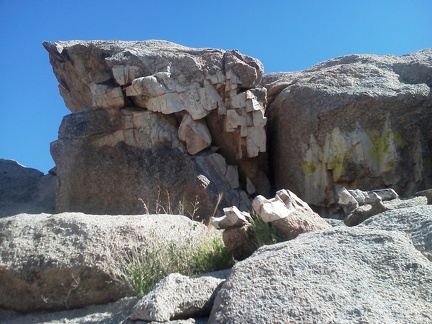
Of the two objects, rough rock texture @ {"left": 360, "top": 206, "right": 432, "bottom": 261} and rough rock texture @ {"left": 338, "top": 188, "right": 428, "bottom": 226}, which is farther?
rough rock texture @ {"left": 338, "top": 188, "right": 428, "bottom": 226}

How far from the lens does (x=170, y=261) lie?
6.33 meters

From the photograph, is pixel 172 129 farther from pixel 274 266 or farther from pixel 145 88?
pixel 274 266

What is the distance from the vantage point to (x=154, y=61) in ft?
42.8

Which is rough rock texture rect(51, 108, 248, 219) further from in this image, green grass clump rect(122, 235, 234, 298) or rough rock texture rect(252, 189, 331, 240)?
rough rock texture rect(252, 189, 331, 240)

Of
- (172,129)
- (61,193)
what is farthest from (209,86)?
(61,193)

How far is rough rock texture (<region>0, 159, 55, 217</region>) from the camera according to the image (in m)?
13.3

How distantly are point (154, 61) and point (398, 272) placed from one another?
9634 millimetres

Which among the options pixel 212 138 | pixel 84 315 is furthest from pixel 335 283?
pixel 212 138

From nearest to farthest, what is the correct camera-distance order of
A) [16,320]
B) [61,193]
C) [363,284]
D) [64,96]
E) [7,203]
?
[363,284], [16,320], [61,193], [7,203], [64,96]

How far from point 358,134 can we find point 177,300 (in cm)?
804

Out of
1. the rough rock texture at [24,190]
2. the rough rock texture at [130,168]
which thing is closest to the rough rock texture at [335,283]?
the rough rock texture at [130,168]

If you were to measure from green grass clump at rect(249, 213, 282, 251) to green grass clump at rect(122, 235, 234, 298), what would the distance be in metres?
0.33

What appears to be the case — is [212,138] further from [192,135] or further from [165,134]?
[165,134]

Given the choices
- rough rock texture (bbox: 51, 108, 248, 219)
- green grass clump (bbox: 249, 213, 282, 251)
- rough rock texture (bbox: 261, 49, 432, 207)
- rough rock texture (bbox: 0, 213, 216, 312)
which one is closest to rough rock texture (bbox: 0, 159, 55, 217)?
rough rock texture (bbox: 51, 108, 248, 219)
